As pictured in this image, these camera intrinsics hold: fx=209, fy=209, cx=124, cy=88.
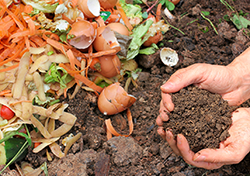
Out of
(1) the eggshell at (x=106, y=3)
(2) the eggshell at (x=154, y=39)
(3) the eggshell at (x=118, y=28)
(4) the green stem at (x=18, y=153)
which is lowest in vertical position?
(4) the green stem at (x=18, y=153)

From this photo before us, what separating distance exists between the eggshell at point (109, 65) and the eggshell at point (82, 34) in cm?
22

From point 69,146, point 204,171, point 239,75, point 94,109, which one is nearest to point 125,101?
point 94,109

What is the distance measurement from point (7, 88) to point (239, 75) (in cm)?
213

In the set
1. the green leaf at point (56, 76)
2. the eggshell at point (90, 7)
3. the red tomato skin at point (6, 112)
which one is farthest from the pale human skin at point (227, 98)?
the red tomato skin at point (6, 112)

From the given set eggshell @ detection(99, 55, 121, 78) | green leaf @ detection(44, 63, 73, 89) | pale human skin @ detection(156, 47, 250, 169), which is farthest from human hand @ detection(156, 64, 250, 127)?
green leaf @ detection(44, 63, 73, 89)

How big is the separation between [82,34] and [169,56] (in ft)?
3.39

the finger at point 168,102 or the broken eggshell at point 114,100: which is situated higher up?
the finger at point 168,102

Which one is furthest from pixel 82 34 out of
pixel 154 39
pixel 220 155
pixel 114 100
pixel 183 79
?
pixel 220 155

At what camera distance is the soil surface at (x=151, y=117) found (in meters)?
1.77

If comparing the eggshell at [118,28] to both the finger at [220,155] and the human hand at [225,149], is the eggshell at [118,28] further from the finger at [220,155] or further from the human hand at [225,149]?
the finger at [220,155]

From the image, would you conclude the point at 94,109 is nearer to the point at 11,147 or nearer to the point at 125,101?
the point at 125,101

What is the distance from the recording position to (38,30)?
2.03 meters

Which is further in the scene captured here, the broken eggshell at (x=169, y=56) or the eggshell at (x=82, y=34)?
the broken eggshell at (x=169, y=56)

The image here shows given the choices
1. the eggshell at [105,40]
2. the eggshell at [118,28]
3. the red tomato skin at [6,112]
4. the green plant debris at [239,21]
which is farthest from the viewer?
the green plant debris at [239,21]
